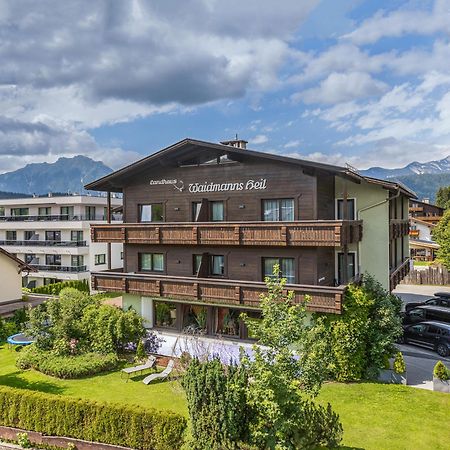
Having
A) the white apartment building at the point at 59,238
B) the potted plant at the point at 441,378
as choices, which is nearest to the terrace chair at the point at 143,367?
the potted plant at the point at 441,378

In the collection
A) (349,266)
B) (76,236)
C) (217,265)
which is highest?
(76,236)

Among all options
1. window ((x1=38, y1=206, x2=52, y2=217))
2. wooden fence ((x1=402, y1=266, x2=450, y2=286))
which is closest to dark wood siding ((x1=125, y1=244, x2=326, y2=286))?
window ((x1=38, y1=206, x2=52, y2=217))

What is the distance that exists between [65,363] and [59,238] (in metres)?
27.1

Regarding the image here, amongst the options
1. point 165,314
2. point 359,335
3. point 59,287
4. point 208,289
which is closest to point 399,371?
point 359,335

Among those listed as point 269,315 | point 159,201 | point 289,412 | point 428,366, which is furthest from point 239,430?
point 159,201

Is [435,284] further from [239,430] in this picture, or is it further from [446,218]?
[239,430]

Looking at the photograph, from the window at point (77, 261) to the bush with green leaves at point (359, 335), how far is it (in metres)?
30.3

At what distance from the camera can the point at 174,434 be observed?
39.0 feet

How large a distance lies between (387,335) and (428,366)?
389 centimetres

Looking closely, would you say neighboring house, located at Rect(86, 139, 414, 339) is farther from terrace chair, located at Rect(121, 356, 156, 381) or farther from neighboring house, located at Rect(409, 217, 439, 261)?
neighboring house, located at Rect(409, 217, 439, 261)

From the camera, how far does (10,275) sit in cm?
3081

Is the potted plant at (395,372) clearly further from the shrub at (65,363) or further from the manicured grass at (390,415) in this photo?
the shrub at (65,363)

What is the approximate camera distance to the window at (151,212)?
1020 inches

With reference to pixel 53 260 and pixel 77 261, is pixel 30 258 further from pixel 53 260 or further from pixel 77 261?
pixel 77 261
